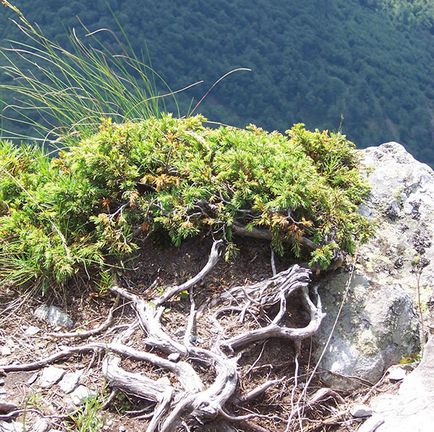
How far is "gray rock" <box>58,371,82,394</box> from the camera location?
2.40 m

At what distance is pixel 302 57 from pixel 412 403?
6530 cm

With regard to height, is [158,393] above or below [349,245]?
below

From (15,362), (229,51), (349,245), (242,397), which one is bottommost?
(229,51)

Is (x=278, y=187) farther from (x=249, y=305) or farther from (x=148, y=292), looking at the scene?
(x=148, y=292)

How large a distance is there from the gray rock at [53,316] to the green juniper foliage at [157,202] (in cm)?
12

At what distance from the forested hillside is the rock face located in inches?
1817

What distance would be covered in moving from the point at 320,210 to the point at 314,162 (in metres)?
0.52

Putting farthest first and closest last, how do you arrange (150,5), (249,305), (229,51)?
1. (229,51)
2. (150,5)
3. (249,305)

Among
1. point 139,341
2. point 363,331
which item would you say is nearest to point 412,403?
point 363,331

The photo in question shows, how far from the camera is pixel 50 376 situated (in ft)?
8.02

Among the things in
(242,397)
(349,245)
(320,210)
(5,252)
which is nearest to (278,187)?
(320,210)

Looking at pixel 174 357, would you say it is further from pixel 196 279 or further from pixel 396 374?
pixel 396 374

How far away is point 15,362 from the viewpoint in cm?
251

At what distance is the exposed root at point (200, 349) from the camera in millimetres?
2230
